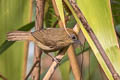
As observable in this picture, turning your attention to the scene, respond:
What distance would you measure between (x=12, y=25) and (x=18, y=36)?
3.0 inches

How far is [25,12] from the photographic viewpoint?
1.21 meters

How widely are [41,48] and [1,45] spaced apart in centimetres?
18

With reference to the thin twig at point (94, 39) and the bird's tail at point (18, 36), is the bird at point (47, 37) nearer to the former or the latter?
the bird's tail at point (18, 36)

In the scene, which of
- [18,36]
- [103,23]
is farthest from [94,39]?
[18,36]

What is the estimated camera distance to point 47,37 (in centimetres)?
123

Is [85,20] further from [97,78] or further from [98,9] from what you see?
[97,78]

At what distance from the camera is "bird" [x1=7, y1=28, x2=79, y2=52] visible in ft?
3.57

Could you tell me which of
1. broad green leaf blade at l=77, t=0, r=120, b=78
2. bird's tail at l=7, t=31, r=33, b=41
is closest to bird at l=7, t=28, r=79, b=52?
bird's tail at l=7, t=31, r=33, b=41

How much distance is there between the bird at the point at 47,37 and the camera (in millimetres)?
1088

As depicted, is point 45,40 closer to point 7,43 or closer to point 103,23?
point 7,43

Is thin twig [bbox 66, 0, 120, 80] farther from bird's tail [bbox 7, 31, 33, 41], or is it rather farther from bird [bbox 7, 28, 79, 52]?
bird's tail [bbox 7, 31, 33, 41]

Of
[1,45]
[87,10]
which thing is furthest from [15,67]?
[87,10]

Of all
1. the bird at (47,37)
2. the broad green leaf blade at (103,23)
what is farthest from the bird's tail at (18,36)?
the broad green leaf blade at (103,23)

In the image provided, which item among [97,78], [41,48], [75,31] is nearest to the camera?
[75,31]
